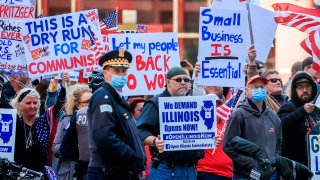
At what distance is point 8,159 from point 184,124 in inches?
71.6

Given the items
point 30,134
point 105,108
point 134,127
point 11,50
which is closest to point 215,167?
point 30,134

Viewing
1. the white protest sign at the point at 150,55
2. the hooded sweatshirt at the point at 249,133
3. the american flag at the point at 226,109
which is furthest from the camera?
the white protest sign at the point at 150,55

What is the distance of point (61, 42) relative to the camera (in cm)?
1437

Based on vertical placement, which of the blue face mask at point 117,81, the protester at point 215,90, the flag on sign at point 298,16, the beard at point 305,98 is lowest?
the beard at point 305,98

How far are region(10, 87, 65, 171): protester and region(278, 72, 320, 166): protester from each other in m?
2.75

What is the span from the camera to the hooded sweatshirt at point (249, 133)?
1166cm

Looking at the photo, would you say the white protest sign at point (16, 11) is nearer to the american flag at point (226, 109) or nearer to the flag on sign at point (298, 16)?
the flag on sign at point (298, 16)

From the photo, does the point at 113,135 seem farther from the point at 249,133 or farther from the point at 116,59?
the point at 249,133

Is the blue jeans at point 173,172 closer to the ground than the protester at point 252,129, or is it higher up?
closer to the ground

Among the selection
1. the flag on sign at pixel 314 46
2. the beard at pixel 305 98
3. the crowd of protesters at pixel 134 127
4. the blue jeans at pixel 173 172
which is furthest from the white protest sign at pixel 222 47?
the blue jeans at pixel 173 172

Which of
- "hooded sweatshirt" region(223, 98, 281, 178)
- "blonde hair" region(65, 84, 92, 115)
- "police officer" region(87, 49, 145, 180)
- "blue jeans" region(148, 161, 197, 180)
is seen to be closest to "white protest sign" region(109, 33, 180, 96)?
"blonde hair" region(65, 84, 92, 115)

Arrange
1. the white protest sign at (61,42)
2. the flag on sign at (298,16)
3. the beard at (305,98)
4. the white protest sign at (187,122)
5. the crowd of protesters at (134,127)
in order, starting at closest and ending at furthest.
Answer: the crowd of protesters at (134,127) < the white protest sign at (187,122) < the beard at (305,98) < the flag on sign at (298,16) < the white protest sign at (61,42)

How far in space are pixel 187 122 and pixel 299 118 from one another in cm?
→ 184

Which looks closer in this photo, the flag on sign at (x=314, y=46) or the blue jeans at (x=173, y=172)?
the blue jeans at (x=173, y=172)
